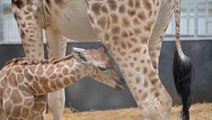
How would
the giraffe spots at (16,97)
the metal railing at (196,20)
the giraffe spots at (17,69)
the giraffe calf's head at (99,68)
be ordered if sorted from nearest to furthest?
the giraffe calf's head at (99,68), the giraffe spots at (16,97), the giraffe spots at (17,69), the metal railing at (196,20)

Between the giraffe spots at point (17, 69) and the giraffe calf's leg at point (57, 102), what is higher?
the giraffe spots at point (17, 69)

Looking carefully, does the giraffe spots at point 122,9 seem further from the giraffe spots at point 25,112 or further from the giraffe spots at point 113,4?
the giraffe spots at point 25,112

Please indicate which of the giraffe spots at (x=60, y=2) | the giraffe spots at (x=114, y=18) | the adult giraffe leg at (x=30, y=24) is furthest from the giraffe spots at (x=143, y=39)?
the adult giraffe leg at (x=30, y=24)

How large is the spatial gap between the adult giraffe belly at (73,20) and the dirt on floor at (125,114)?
2.28 metres

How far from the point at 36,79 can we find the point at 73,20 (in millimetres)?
613

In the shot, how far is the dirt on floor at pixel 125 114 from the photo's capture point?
6.31 meters

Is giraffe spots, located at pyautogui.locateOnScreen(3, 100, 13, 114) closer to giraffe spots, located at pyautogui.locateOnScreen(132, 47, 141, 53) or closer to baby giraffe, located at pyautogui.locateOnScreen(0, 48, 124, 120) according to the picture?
baby giraffe, located at pyautogui.locateOnScreen(0, 48, 124, 120)

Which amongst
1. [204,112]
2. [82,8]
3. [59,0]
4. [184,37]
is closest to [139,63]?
[82,8]

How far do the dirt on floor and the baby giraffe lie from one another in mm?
2702

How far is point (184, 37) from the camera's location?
23.4ft

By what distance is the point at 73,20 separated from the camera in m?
3.84

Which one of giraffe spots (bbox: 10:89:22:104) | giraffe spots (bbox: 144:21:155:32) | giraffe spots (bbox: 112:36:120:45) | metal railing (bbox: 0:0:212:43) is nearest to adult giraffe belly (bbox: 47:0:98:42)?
Result: giraffe spots (bbox: 112:36:120:45)

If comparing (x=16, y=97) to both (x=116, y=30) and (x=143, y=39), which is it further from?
(x=143, y=39)

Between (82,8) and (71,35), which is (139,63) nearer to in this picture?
(82,8)
